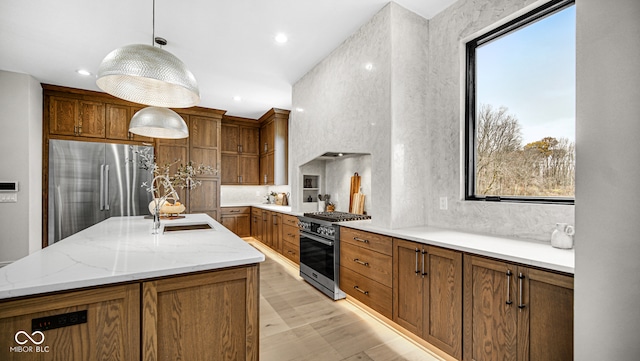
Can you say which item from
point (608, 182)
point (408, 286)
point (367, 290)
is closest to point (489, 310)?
point (408, 286)

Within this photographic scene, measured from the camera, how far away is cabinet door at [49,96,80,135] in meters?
4.16

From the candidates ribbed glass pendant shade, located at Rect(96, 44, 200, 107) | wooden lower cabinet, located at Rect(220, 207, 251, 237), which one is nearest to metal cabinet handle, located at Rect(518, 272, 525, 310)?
ribbed glass pendant shade, located at Rect(96, 44, 200, 107)

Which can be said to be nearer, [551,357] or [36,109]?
[551,357]

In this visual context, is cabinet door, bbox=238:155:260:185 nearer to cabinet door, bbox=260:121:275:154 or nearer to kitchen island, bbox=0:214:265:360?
cabinet door, bbox=260:121:275:154

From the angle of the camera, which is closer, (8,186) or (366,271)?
(366,271)

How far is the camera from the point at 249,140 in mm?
6254

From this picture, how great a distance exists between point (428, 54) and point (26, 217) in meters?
5.58

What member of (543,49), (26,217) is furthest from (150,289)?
(26,217)

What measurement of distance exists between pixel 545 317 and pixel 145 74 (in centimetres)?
234

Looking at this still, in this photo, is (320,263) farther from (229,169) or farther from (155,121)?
(229,169)

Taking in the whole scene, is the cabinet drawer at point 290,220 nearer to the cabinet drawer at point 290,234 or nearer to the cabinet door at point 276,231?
the cabinet drawer at point 290,234

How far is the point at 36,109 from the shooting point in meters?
3.93

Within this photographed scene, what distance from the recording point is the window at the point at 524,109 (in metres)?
1.79

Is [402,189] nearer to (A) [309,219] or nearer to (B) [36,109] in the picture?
(A) [309,219]
